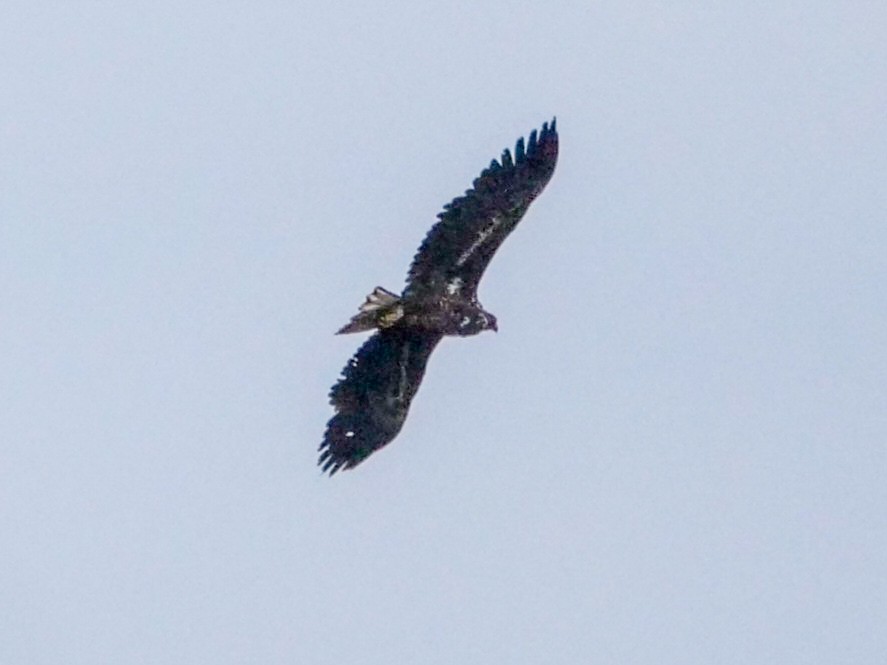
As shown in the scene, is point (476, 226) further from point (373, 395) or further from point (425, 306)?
point (373, 395)

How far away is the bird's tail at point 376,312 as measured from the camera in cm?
2864

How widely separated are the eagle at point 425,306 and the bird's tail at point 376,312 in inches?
0.5

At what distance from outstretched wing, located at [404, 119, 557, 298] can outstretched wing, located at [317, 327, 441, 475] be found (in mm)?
716

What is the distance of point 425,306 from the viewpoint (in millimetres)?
29031

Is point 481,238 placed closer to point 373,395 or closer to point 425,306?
point 425,306

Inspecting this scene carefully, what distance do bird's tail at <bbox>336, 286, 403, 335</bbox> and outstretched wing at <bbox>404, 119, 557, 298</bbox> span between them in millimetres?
235

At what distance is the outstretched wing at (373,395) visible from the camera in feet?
95.7

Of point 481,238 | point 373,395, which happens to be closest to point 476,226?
point 481,238

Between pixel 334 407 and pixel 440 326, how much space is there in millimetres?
1590

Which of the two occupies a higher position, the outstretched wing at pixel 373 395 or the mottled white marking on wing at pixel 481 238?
the mottled white marking on wing at pixel 481 238

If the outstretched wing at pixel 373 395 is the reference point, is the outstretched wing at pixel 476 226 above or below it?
above

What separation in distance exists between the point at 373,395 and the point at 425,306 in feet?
4.08

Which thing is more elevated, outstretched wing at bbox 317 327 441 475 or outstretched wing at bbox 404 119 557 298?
outstretched wing at bbox 404 119 557 298

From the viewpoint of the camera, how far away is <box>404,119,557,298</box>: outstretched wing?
28.8 meters
